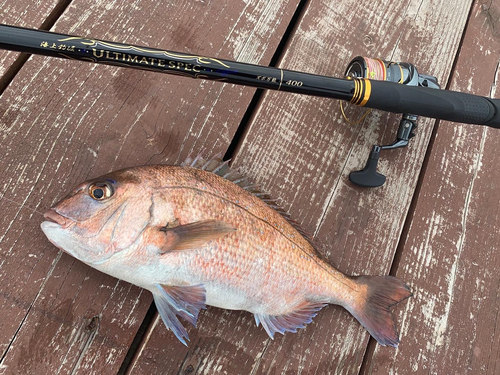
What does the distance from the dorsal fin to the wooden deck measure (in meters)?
0.16

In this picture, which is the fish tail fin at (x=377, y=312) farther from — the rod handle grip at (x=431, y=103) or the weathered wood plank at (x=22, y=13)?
the weathered wood plank at (x=22, y=13)

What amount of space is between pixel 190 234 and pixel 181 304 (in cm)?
27

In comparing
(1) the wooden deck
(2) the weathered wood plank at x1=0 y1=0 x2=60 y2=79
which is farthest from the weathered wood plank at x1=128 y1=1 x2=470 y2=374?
(2) the weathered wood plank at x1=0 y1=0 x2=60 y2=79

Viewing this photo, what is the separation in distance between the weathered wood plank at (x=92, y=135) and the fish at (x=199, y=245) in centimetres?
19

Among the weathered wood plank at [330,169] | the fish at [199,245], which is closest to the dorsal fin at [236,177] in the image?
the fish at [199,245]

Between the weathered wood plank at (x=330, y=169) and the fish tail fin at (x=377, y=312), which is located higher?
the weathered wood plank at (x=330, y=169)

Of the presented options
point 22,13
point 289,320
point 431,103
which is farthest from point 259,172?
point 22,13

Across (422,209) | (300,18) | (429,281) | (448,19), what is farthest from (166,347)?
(448,19)

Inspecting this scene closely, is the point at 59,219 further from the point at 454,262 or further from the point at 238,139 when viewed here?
the point at 454,262

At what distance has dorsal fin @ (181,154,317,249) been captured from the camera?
1544 mm

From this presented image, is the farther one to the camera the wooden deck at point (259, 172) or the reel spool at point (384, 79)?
the reel spool at point (384, 79)

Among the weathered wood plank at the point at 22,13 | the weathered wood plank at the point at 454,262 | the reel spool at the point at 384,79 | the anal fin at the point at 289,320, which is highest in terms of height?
the weathered wood plank at the point at 22,13

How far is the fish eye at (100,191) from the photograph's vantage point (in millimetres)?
1350

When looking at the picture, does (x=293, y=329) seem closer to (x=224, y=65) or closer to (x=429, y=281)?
(x=429, y=281)
